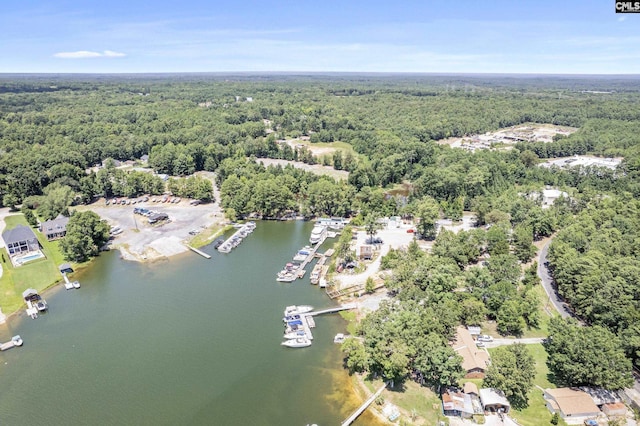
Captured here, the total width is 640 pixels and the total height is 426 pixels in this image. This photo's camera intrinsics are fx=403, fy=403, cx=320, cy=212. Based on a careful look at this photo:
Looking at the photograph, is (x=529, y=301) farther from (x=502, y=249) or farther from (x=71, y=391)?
(x=71, y=391)

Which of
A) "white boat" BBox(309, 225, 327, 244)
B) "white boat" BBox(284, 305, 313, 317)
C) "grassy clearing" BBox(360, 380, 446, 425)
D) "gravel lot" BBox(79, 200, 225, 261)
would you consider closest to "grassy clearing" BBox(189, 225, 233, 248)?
"gravel lot" BBox(79, 200, 225, 261)

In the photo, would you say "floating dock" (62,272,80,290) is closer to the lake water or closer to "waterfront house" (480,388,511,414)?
the lake water

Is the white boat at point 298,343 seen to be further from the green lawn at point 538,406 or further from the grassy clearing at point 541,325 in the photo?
the green lawn at point 538,406

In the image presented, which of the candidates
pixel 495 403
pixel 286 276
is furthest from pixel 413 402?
pixel 286 276

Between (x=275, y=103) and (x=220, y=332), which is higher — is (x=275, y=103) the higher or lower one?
the higher one

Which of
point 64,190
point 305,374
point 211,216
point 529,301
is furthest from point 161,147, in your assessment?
point 529,301

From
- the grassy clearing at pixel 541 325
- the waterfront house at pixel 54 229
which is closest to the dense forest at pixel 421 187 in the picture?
the grassy clearing at pixel 541 325
